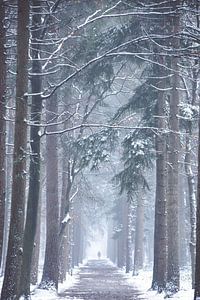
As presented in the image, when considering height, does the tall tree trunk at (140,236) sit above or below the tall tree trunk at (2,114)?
below

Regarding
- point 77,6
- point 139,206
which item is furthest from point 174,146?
point 139,206

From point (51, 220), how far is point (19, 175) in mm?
7632

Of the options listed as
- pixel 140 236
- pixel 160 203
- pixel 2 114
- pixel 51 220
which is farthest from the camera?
pixel 140 236

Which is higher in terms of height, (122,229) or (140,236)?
(122,229)

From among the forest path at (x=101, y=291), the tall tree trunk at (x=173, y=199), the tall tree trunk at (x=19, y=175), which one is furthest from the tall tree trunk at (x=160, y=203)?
the tall tree trunk at (x=19, y=175)

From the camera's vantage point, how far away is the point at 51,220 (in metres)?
18.7

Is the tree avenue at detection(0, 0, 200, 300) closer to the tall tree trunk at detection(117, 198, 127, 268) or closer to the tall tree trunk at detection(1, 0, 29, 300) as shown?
the tall tree trunk at detection(1, 0, 29, 300)

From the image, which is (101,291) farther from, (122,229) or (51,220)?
(122,229)

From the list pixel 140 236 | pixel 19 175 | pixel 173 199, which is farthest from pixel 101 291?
pixel 140 236

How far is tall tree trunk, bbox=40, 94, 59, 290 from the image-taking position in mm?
18258

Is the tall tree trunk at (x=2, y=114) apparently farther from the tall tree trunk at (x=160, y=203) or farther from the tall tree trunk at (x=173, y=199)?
the tall tree trunk at (x=160, y=203)

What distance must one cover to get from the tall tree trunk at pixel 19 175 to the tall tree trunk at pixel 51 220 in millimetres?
6023

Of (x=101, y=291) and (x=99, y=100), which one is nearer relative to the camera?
(x=101, y=291)

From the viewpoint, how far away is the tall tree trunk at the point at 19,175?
11.3 meters
